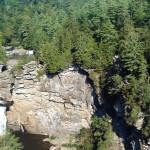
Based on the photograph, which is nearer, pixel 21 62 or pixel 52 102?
pixel 52 102

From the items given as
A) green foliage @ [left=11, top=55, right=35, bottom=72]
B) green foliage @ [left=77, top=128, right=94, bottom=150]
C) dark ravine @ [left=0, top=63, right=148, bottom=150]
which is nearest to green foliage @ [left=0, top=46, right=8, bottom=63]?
green foliage @ [left=11, top=55, right=35, bottom=72]

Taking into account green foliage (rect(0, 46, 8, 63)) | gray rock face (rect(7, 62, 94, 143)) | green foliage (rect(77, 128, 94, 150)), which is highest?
green foliage (rect(0, 46, 8, 63))

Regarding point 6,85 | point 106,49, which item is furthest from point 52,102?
point 106,49

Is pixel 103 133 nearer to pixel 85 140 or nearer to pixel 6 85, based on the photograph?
pixel 85 140

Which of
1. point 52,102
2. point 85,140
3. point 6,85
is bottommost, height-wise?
point 85,140

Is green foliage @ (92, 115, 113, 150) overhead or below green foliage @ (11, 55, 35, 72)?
below

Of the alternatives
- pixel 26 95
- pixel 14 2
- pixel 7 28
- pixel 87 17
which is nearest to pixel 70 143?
pixel 26 95

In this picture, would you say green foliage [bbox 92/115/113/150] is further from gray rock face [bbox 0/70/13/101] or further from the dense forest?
gray rock face [bbox 0/70/13/101]
